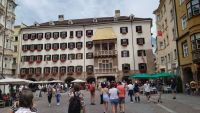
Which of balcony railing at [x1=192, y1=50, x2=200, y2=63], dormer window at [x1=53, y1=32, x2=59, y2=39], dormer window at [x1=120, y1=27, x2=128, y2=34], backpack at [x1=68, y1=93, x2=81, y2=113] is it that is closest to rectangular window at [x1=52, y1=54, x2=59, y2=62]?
dormer window at [x1=53, y1=32, x2=59, y2=39]

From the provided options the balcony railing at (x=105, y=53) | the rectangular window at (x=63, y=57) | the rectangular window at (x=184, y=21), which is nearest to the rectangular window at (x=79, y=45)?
the rectangular window at (x=63, y=57)

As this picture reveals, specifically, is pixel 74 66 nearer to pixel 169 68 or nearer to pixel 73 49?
pixel 73 49

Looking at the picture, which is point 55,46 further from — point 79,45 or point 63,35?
point 79,45

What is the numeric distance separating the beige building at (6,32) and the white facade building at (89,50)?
1674 cm

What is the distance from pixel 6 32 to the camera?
140 ft

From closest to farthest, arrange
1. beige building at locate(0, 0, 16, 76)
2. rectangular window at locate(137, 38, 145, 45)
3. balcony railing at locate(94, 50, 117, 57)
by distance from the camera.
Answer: beige building at locate(0, 0, 16, 76)
balcony railing at locate(94, 50, 117, 57)
rectangular window at locate(137, 38, 145, 45)

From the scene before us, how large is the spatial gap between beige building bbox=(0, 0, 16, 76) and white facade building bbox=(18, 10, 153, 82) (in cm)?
1674

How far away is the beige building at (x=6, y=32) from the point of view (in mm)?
40781

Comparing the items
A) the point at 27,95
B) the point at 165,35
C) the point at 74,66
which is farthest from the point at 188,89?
the point at 74,66

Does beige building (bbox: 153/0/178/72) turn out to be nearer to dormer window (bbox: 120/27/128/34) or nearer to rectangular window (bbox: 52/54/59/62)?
dormer window (bbox: 120/27/128/34)

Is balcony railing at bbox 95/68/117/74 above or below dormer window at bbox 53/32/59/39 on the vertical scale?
below

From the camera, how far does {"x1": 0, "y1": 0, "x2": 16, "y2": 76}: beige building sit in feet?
134

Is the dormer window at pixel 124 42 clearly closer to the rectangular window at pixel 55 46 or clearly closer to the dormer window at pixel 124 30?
the dormer window at pixel 124 30

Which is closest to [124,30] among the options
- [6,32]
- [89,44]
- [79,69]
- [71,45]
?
[89,44]
